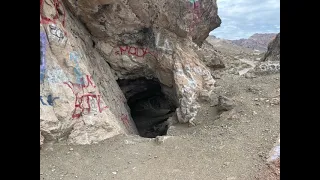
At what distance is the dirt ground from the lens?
18.5ft

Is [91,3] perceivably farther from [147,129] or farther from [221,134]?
[147,129]

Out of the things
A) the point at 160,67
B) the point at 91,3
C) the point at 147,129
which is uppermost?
the point at 91,3

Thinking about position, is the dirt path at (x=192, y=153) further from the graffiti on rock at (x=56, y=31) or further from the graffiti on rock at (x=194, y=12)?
the graffiti on rock at (x=194, y=12)

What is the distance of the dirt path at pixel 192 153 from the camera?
5664 millimetres

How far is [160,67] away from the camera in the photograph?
9859 mm

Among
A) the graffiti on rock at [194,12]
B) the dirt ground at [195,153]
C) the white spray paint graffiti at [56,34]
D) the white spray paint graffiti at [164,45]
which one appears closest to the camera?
the dirt ground at [195,153]

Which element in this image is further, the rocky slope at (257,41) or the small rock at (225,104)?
the rocky slope at (257,41)

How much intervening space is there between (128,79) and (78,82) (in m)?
4.22

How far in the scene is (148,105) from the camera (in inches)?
621

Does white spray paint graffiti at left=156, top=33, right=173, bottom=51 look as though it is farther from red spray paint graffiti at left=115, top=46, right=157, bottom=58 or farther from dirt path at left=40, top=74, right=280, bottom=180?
dirt path at left=40, top=74, right=280, bottom=180

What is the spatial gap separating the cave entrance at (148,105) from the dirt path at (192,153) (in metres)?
3.43

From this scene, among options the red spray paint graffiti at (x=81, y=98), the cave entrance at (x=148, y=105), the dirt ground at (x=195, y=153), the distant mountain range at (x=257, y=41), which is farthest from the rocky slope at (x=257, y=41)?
the red spray paint graffiti at (x=81, y=98)

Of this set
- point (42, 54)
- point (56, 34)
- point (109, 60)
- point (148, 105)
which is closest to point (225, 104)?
point (109, 60)
